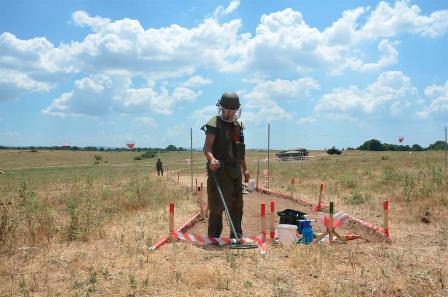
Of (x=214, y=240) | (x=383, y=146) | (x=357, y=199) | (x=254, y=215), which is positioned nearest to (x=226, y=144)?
(x=214, y=240)

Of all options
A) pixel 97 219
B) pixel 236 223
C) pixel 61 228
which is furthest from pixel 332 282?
pixel 97 219

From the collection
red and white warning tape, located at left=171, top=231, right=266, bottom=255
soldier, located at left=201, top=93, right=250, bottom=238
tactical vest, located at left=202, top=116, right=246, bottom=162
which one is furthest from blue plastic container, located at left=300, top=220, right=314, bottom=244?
tactical vest, located at left=202, top=116, right=246, bottom=162

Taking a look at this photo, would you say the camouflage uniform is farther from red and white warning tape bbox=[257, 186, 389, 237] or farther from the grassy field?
red and white warning tape bbox=[257, 186, 389, 237]

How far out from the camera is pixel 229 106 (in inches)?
300

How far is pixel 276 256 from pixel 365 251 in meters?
1.35

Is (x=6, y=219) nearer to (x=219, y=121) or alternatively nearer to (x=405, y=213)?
(x=219, y=121)

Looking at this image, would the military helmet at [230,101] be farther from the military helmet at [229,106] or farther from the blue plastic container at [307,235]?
the blue plastic container at [307,235]

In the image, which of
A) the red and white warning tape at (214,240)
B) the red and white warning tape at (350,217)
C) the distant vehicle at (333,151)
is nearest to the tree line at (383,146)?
the distant vehicle at (333,151)

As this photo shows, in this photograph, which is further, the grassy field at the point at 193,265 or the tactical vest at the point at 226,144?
the tactical vest at the point at 226,144

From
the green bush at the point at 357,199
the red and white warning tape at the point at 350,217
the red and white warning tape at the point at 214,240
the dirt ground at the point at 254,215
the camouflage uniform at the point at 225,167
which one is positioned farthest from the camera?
the green bush at the point at 357,199

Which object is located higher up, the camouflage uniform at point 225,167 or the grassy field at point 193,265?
the camouflage uniform at point 225,167

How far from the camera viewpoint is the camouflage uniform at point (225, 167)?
7734mm

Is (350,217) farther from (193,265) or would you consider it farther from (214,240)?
(193,265)

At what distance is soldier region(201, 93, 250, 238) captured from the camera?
7652 mm
